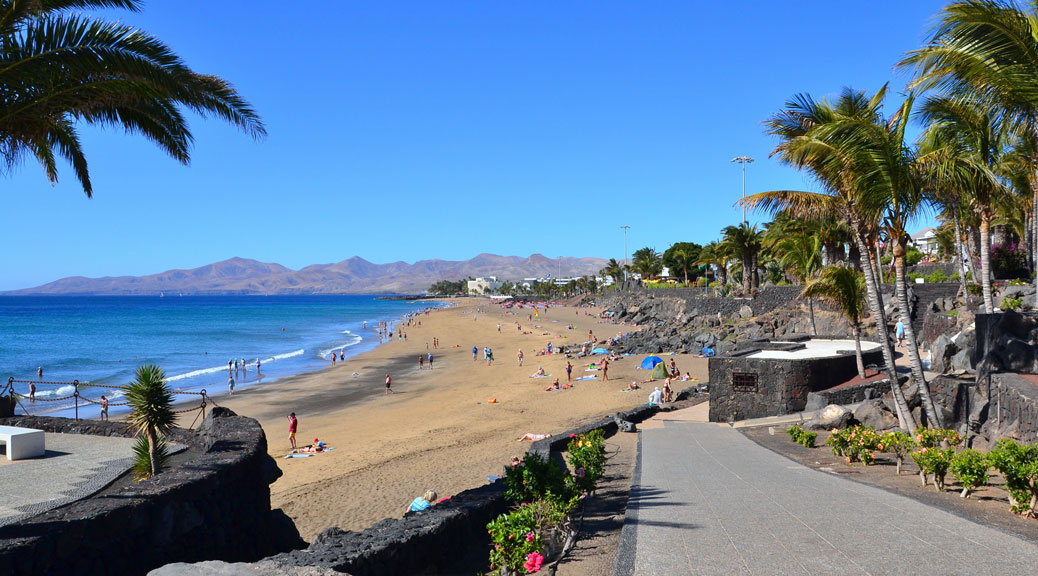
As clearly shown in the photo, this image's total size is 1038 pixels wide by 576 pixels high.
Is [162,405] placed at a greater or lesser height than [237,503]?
greater

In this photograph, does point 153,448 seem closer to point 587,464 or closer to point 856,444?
point 587,464

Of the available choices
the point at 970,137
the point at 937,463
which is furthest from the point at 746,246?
the point at 937,463

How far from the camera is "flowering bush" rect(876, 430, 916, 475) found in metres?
8.63

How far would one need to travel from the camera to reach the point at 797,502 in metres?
6.92

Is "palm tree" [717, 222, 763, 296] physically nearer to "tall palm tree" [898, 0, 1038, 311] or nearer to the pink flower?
"tall palm tree" [898, 0, 1038, 311]

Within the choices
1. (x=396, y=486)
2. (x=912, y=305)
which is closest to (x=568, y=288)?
(x=912, y=305)

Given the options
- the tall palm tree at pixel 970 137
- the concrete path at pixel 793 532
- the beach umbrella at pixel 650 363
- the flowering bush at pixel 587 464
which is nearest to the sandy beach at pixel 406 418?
the beach umbrella at pixel 650 363

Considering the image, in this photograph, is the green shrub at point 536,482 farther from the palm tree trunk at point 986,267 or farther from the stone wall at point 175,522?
the palm tree trunk at point 986,267

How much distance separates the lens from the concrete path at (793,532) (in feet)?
16.1

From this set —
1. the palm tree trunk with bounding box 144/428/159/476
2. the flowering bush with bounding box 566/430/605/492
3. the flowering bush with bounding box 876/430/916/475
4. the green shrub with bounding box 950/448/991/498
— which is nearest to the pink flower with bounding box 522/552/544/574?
the flowering bush with bounding box 566/430/605/492

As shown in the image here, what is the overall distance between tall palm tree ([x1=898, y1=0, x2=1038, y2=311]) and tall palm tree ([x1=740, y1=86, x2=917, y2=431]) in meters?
1.57

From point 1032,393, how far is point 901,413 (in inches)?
102

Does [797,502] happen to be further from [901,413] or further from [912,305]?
[912,305]

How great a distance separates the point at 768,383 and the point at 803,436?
12.5ft
